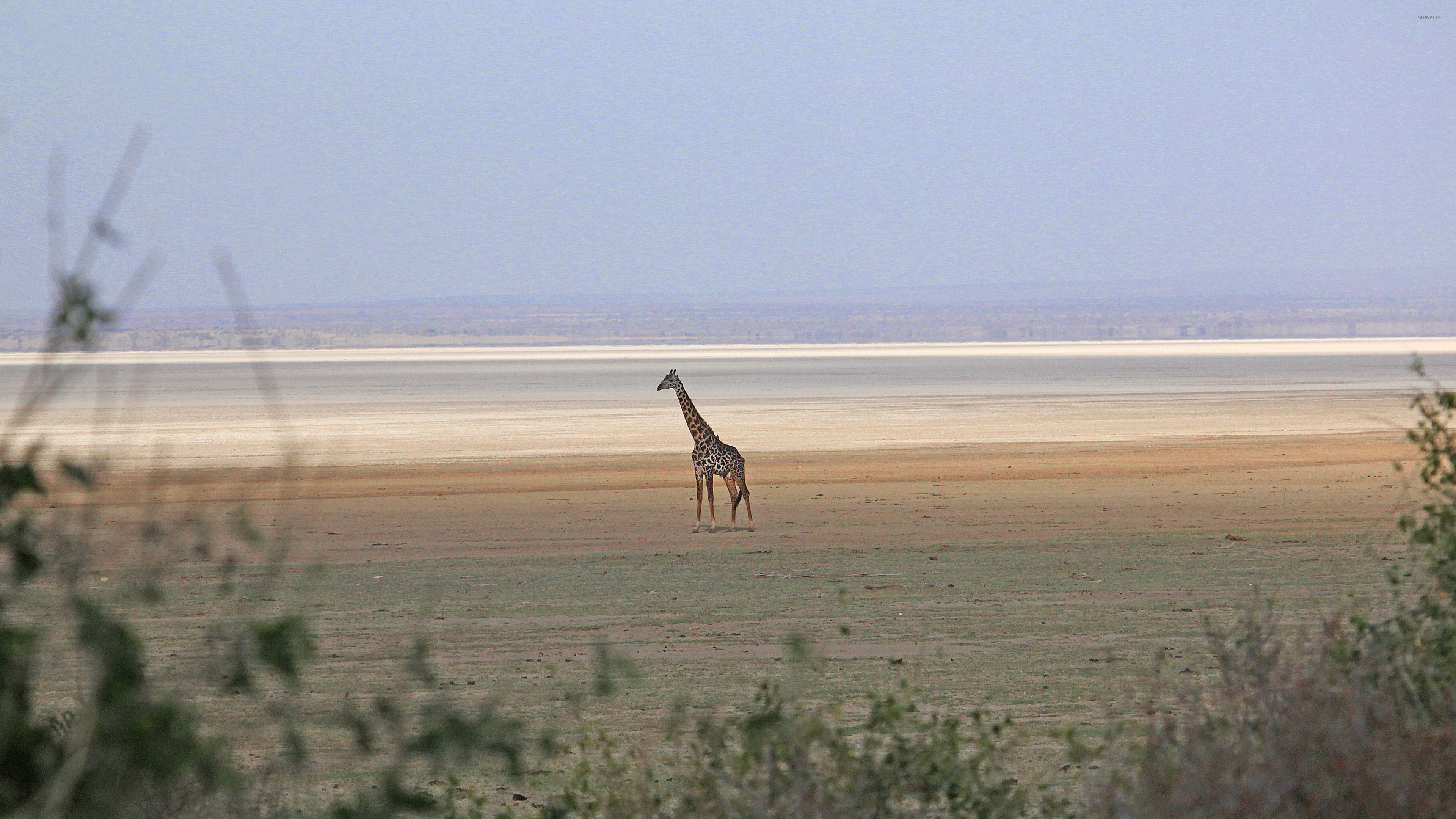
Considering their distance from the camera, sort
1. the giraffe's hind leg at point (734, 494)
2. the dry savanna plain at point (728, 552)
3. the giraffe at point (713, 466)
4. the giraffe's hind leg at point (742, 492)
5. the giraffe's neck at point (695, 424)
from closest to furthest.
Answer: the dry savanna plain at point (728, 552) → the giraffe's hind leg at point (742, 492) → the giraffe at point (713, 466) → the giraffe's hind leg at point (734, 494) → the giraffe's neck at point (695, 424)

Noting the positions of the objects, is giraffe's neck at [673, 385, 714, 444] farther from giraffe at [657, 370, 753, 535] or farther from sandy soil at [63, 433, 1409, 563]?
sandy soil at [63, 433, 1409, 563]

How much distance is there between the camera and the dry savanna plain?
970cm

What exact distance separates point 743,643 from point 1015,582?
14.3 ft

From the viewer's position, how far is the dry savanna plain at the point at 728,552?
9.70 meters

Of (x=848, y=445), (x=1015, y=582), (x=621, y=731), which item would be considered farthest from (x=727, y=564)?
(x=848, y=445)

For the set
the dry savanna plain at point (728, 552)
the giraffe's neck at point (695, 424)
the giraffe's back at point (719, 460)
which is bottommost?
the dry savanna plain at point (728, 552)

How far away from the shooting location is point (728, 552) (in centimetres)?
1928

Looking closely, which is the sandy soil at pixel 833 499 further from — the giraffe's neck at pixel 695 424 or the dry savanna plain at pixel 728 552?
the giraffe's neck at pixel 695 424

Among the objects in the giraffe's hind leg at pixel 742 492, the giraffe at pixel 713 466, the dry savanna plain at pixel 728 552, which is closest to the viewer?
the dry savanna plain at pixel 728 552

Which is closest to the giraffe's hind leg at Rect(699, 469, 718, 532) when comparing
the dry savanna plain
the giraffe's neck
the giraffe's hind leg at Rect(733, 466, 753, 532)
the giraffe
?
the giraffe

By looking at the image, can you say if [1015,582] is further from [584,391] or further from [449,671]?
[584,391]

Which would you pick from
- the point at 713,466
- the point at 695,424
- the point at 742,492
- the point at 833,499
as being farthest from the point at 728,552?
the point at 833,499

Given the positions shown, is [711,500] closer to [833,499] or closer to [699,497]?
[699,497]

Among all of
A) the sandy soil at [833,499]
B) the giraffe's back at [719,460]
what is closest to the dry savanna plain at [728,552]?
the sandy soil at [833,499]
